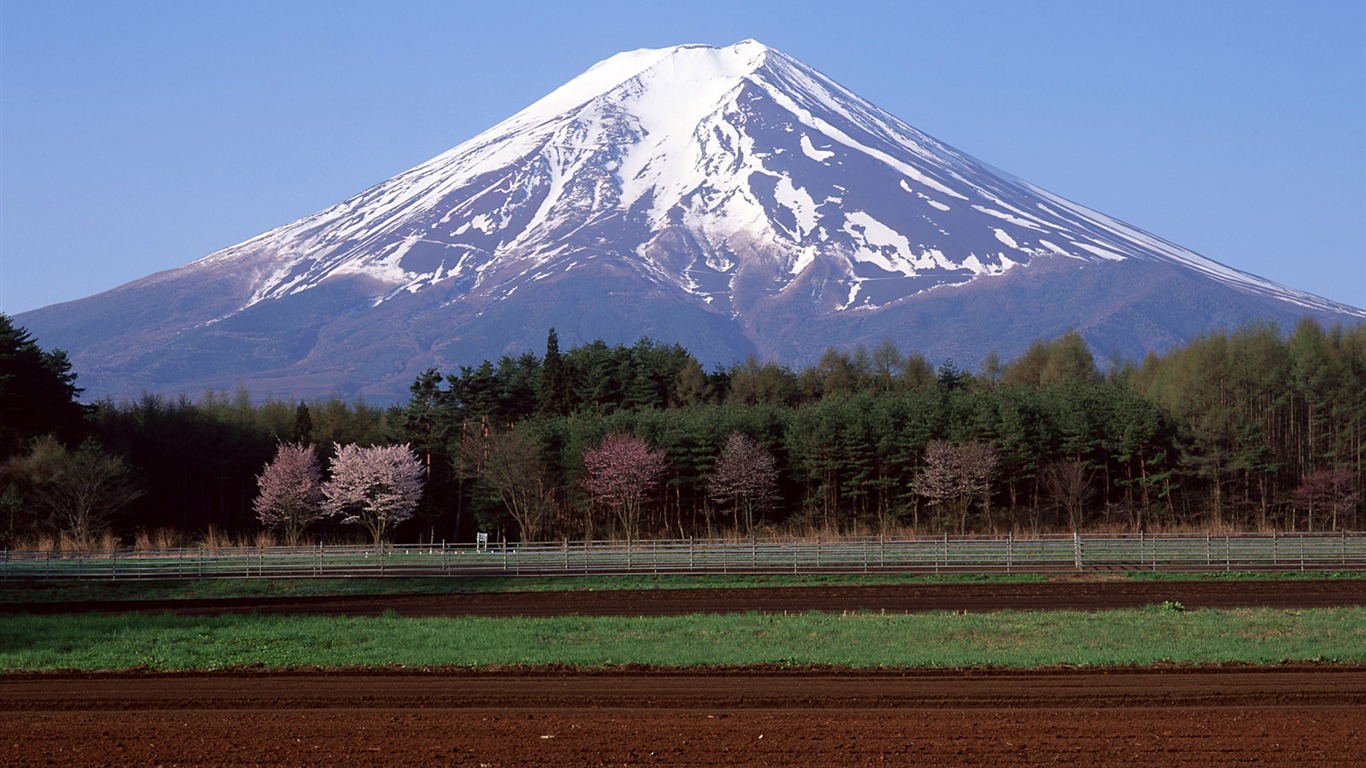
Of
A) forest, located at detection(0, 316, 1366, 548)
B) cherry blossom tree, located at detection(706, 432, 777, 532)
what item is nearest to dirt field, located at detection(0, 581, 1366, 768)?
forest, located at detection(0, 316, 1366, 548)

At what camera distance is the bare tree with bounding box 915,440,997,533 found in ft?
206

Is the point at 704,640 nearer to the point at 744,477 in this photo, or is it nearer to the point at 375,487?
the point at 744,477

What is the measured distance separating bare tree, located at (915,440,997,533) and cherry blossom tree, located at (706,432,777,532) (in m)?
6.83

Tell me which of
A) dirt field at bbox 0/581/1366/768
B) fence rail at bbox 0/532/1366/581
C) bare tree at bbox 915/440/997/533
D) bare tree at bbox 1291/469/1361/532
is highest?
bare tree at bbox 915/440/997/533

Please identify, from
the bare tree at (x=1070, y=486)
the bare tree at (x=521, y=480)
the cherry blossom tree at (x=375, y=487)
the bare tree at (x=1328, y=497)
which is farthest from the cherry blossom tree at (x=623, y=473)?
the bare tree at (x=1328, y=497)

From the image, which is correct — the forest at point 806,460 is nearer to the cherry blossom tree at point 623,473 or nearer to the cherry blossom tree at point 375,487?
the cherry blossom tree at point 623,473

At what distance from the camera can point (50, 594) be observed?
123ft

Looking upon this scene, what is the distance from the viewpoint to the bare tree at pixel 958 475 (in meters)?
62.8

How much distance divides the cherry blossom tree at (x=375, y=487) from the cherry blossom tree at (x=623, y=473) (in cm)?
813

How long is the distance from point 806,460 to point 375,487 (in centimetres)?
1967

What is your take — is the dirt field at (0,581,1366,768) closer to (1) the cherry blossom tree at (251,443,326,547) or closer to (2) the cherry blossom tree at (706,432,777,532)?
(2) the cherry blossom tree at (706,432,777,532)

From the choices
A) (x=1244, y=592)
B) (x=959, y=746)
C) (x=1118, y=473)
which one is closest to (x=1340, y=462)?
(x=1118, y=473)

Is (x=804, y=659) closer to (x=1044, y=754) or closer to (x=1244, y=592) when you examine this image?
(x=1044, y=754)

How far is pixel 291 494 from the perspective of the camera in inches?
2525
